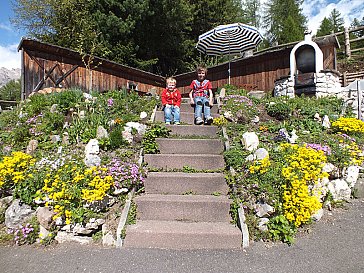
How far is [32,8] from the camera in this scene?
18.2 m

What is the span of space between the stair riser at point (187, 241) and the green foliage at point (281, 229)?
502 mm

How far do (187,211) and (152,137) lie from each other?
1773 millimetres

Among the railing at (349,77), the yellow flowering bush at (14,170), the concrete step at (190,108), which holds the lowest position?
the yellow flowering bush at (14,170)

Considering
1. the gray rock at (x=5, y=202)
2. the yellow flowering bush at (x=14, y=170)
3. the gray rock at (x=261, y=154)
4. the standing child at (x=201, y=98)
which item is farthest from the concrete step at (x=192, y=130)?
the gray rock at (x=5, y=202)

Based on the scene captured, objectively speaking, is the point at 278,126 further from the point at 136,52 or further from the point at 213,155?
the point at 136,52

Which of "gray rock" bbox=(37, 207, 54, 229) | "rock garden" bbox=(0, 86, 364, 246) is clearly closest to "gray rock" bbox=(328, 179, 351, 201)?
"rock garden" bbox=(0, 86, 364, 246)

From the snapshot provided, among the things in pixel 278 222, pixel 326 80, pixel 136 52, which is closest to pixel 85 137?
pixel 278 222

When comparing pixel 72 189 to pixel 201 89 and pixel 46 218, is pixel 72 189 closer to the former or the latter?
pixel 46 218

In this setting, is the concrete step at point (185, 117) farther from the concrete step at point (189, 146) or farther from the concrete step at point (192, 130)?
the concrete step at point (189, 146)

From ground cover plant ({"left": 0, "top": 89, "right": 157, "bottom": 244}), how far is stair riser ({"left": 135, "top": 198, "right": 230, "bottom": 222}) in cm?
55

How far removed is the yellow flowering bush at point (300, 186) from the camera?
10.3 ft

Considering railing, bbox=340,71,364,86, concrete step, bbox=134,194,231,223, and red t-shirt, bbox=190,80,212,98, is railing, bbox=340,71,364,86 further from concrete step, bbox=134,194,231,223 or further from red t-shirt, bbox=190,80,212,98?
concrete step, bbox=134,194,231,223

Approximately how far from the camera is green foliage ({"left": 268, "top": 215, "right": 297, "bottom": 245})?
10.0ft

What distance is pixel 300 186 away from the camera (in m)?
3.20
